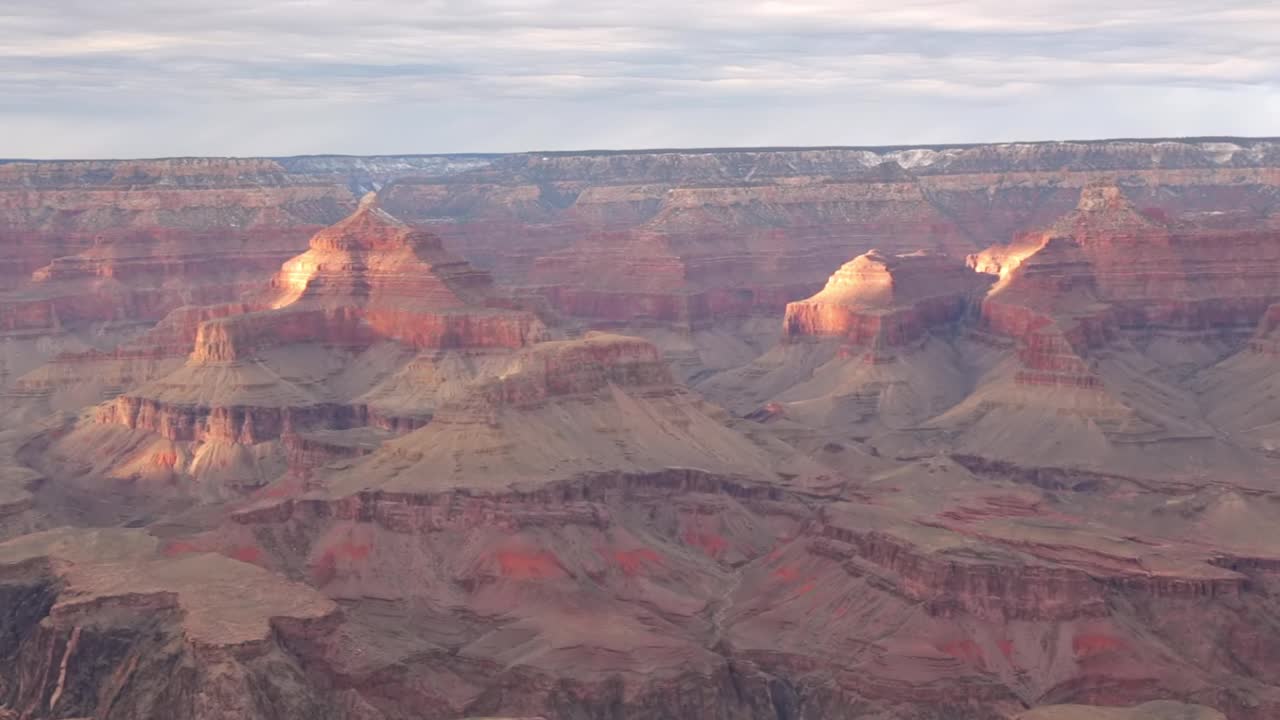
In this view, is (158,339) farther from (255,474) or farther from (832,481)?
(832,481)

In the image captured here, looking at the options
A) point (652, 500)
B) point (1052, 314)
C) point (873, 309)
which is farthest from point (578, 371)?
→ point (1052, 314)

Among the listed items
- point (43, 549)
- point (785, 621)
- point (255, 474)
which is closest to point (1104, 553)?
point (785, 621)

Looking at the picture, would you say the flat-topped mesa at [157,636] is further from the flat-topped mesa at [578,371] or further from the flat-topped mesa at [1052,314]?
the flat-topped mesa at [1052,314]

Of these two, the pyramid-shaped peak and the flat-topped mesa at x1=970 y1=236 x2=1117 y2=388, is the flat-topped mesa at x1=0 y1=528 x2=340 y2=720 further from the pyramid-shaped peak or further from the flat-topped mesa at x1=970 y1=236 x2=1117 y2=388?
the flat-topped mesa at x1=970 y1=236 x2=1117 y2=388

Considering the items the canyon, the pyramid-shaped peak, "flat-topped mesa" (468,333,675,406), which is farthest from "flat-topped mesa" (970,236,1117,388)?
the pyramid-shaped peak

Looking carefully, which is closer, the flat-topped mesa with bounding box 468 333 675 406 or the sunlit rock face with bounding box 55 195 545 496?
the flat-topped mesa with bounding box 468 333 675 406

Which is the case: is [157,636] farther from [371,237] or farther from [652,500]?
[371,237]
